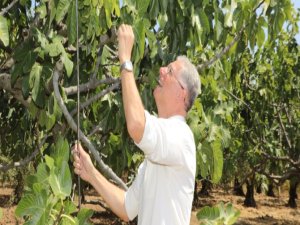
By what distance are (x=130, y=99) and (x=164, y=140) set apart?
0.17m

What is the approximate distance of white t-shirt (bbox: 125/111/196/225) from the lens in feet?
5.96

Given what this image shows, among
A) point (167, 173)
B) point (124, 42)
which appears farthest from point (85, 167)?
point (124, 42)

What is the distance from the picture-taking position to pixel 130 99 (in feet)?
6.01

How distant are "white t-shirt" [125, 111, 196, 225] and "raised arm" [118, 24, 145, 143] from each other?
0.03 m

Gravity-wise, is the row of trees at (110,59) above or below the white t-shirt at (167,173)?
above

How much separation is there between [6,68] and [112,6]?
1430 millimetres

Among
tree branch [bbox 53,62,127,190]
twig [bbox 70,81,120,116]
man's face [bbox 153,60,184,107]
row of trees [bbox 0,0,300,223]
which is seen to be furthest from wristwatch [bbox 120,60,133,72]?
twig [bbox 70,81,120,116]

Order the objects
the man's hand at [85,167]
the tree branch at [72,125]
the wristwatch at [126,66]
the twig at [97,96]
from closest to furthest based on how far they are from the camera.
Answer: the wristwatch at [126,66]
the man's hand at [85,167]
the tree branch at [72,125]
the twig at [97,96]

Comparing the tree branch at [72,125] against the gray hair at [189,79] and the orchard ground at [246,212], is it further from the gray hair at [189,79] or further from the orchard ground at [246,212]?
the orchard ground at [246,212]

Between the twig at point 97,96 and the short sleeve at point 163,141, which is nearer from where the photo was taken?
the short sleeve at point 163,141

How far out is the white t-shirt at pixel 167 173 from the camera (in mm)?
1818

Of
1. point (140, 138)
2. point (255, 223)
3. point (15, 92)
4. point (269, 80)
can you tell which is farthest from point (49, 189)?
point (255, 223)

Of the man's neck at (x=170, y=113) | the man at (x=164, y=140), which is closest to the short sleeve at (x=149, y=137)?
the man at (x=164, y=140)

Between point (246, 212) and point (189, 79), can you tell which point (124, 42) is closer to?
point (189, 79)
